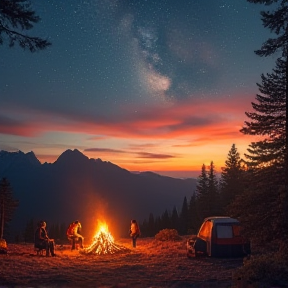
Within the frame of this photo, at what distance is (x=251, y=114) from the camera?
78.1ft

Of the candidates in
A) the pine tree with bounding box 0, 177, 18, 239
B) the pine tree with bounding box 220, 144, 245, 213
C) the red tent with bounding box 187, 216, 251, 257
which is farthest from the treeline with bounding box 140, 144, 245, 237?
the red tent with bounding box 187, 216, 251, 257

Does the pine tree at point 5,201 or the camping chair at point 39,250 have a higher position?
the pine tree at point 5,201

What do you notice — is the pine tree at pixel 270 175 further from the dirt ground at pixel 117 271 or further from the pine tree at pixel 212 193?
the pine tree at pixel 212 193

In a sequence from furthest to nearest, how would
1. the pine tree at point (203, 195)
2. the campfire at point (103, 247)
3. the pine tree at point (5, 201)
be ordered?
1. the pine tree at point (203, 195)
2. the pine tree at point (5, 201)
3. the campfire at point (103, 247)

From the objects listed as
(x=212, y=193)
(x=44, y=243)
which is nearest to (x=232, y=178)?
(x=212, y=193)

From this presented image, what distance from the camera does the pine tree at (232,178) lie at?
4700 cm

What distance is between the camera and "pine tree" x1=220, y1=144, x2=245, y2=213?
154 feet

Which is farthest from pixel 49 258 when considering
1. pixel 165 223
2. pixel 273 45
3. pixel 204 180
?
pixel 165 223

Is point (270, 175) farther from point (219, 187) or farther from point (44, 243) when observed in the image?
point (219, 187)

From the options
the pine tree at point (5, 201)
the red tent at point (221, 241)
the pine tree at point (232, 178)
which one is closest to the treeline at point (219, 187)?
the pine tree at point (232, 178)

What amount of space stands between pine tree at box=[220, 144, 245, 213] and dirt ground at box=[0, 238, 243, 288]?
3035cm

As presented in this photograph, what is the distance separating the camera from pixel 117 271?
42.8 feet

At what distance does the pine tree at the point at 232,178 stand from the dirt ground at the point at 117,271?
30.4 metres

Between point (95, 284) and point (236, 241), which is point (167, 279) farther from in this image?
point (236, 241)
